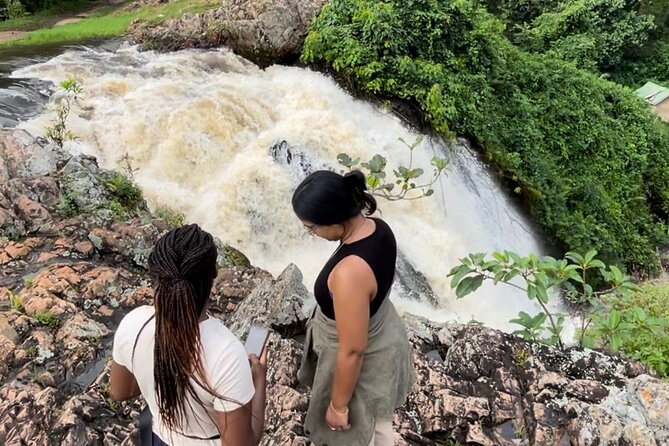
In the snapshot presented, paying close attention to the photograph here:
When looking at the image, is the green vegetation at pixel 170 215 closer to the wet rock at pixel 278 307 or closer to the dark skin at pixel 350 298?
the wet rock at pixel 278 307

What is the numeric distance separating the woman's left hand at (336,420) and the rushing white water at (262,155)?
4.43m

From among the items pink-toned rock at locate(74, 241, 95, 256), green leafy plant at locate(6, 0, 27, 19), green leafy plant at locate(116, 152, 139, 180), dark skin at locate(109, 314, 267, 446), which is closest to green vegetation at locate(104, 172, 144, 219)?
pink-toned rock at locate(74, 241, 95, 256)

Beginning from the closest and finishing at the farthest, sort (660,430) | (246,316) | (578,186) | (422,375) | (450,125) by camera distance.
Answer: (660,430) → (422,375) → (246,316) → (450,125) → (578,186)

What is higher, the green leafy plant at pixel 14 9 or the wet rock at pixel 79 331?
the wet rock at pixel 79 331

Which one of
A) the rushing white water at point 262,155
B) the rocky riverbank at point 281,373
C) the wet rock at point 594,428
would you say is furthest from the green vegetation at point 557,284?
the rushing white water at point 262,155

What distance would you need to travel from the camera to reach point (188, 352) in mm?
1552

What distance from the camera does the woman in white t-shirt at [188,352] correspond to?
5.11 ft

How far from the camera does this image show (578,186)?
1038cm

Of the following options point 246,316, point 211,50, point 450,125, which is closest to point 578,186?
point 450,125

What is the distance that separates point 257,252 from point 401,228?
2172 millimetres

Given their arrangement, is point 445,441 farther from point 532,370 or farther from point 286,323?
point 286,323

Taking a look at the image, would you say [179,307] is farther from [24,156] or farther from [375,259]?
[24,156]

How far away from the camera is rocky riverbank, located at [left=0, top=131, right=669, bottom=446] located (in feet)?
9.53

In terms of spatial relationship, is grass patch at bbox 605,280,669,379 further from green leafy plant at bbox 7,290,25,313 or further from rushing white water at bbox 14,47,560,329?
green leafy plant at bbox 7,290,25,313
